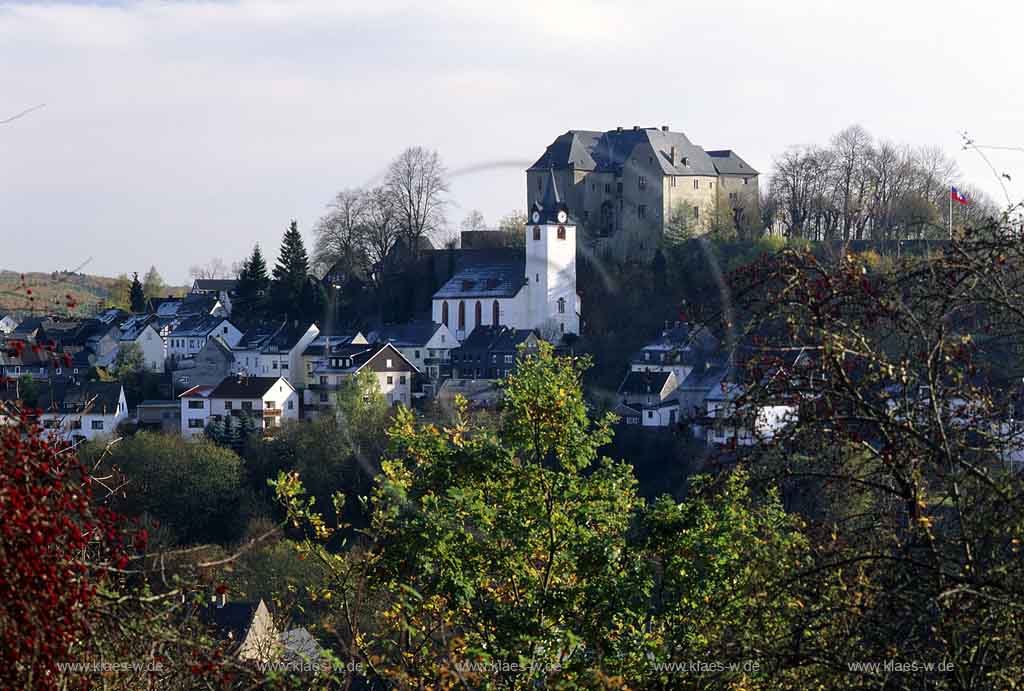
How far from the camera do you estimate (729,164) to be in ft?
188

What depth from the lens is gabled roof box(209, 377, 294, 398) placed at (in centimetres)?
4872

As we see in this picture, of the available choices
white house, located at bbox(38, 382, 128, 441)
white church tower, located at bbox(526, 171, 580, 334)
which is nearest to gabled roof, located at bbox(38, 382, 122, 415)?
white house, located at bbox(38, 382, 128, 441)

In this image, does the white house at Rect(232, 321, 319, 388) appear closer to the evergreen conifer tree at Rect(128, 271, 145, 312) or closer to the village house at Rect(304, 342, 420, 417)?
the village house at Rect(304, 342, 420, 417)

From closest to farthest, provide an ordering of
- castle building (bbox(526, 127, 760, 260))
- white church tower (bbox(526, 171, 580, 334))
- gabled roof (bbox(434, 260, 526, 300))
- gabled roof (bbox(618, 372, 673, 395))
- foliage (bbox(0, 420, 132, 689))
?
foliage (bbox(0, 420, 132, 689)) → gabled roof (bbox(618, 372, 673, 395)) → white church tower (bbox(526, 171, 580, 334)) → gabled roof (bbox(434, 260, 526, 300)) → castle building (bbox(526, 127, 760, 260))

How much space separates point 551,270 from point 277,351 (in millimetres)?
10830

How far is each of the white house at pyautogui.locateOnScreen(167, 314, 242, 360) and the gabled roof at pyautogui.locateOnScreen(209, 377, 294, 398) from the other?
8720mm

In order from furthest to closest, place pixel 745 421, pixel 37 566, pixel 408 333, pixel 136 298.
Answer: pixel 136 298 → pixel 408 333 → pixel 745 421 → pixel 37 566

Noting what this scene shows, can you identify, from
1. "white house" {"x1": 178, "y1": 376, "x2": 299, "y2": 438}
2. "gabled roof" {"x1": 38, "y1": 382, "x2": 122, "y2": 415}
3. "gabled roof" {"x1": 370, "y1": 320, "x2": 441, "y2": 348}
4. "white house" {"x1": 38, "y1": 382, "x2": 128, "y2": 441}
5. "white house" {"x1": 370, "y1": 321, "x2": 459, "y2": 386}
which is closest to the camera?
"gabled roof" {"x1": 38, "y1": 382, "x2": 122, "y2": 415}

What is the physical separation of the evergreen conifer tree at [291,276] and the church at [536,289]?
712 centimetres

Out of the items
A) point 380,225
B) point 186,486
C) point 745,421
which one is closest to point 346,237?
point 380,225

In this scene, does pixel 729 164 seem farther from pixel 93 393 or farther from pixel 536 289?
pixel 93 393

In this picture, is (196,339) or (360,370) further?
(196,339)

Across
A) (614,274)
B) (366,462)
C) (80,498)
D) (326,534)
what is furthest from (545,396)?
(614,274)

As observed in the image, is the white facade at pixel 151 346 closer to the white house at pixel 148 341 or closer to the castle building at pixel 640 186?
the white house at pixel 148 341
